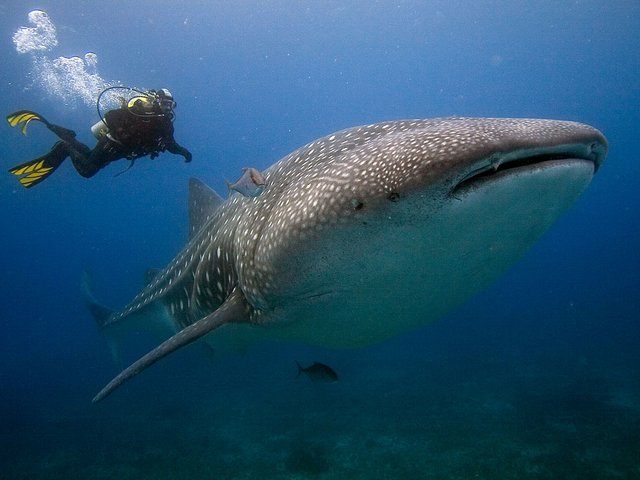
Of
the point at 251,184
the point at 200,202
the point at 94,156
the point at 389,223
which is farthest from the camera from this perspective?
the point at 94,156

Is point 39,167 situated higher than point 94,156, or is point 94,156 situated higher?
point 39,167

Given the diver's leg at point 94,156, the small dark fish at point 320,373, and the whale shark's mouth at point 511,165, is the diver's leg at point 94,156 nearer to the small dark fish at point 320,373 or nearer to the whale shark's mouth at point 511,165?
the small dark fish at point 320,373

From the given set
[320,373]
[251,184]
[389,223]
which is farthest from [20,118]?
[389,223]

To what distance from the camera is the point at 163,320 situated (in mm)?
6875

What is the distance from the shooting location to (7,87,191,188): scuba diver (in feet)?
25.4

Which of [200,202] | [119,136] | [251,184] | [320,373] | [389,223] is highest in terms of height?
[119,136]

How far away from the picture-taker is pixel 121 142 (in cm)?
799

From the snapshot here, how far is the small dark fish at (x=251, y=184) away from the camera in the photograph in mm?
4008

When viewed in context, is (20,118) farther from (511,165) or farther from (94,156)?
(511,165)

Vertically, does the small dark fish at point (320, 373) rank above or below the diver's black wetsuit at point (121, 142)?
below

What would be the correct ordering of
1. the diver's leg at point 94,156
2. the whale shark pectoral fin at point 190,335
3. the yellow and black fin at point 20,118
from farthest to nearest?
1. the diver's leg at point 94,156
2. the yellow and black fin at point 20,118
3. the whale shark pectoral fin at point 190,335

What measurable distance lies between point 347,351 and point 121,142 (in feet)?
47.1

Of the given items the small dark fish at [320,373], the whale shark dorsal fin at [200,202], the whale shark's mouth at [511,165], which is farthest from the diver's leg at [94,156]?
the whale shark's mouth at [511,165]

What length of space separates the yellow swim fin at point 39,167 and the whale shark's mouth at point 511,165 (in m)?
8.17
